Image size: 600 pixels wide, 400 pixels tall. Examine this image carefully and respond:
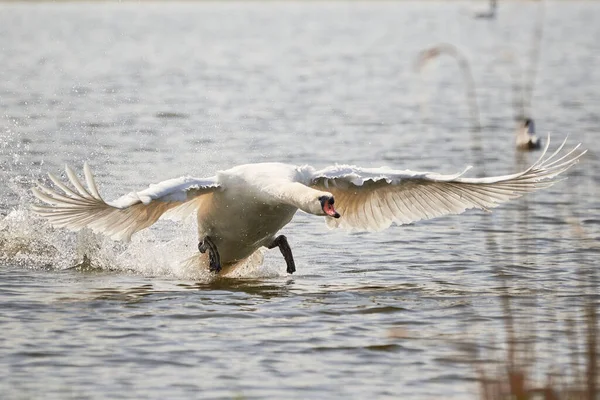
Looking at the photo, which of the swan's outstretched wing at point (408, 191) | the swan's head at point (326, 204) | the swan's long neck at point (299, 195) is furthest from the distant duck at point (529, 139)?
the swan's head at point (326, 204)

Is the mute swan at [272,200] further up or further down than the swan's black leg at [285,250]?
further up

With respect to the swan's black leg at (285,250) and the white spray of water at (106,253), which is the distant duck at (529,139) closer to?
the white spray of water at (106,253)

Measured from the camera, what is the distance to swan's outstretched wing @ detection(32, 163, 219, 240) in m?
10.9

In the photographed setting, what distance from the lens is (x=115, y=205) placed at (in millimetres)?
10938

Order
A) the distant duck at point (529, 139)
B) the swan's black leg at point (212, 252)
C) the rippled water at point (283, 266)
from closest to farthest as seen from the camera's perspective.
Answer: the rippled water at point (283, 266)
the swan's black leg at point (212, 252)
the distant duck at point (529, 139)

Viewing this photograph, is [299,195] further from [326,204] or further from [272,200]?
[272,200]

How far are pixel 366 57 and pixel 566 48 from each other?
32.0 feet

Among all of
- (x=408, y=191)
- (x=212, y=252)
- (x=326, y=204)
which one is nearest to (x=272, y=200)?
(x=326, y=204)

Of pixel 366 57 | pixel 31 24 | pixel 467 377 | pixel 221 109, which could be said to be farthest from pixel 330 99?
pixel 31 24

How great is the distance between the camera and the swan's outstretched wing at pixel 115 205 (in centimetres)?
1085

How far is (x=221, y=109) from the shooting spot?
2958 cm

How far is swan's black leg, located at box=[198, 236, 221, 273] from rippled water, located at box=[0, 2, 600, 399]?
0.23m

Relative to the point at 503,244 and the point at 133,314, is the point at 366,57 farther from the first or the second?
the point at 133,314

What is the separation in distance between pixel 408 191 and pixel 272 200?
1882mm
